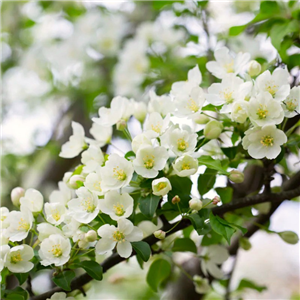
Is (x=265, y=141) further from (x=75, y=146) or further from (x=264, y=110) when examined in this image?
(x=75, y=146)

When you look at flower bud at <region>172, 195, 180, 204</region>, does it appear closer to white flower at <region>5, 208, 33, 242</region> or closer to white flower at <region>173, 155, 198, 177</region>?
white flower at <region>173, 155, 198, 177</region>

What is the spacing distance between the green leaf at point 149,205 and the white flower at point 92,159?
12cm

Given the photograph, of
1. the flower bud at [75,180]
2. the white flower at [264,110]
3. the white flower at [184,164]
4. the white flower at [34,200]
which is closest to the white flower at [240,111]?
the white flower at [264,110]

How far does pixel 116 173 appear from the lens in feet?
2.53

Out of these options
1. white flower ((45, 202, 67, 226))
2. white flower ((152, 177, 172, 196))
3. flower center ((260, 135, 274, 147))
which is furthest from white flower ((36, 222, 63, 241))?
flower center ((260, 135, 274, 147))

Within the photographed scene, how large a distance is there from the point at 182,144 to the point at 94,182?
0.18 m

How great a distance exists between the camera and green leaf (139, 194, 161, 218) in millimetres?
767

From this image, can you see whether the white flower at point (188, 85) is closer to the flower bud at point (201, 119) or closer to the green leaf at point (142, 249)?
the flower bud at point (201, 119)

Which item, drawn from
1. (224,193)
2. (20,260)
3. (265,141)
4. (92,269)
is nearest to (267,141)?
(265,141)

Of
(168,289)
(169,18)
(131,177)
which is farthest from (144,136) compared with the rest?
(169,18)

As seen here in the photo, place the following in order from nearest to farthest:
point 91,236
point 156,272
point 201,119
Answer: point 91,236, point 201,119, point 156,272

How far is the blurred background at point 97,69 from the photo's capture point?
1815 mm

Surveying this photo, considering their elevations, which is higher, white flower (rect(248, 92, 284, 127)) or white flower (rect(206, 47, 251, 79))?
white flower (rect(248, 92, 284, 127))

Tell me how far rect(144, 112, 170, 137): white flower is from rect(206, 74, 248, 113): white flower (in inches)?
4.0
